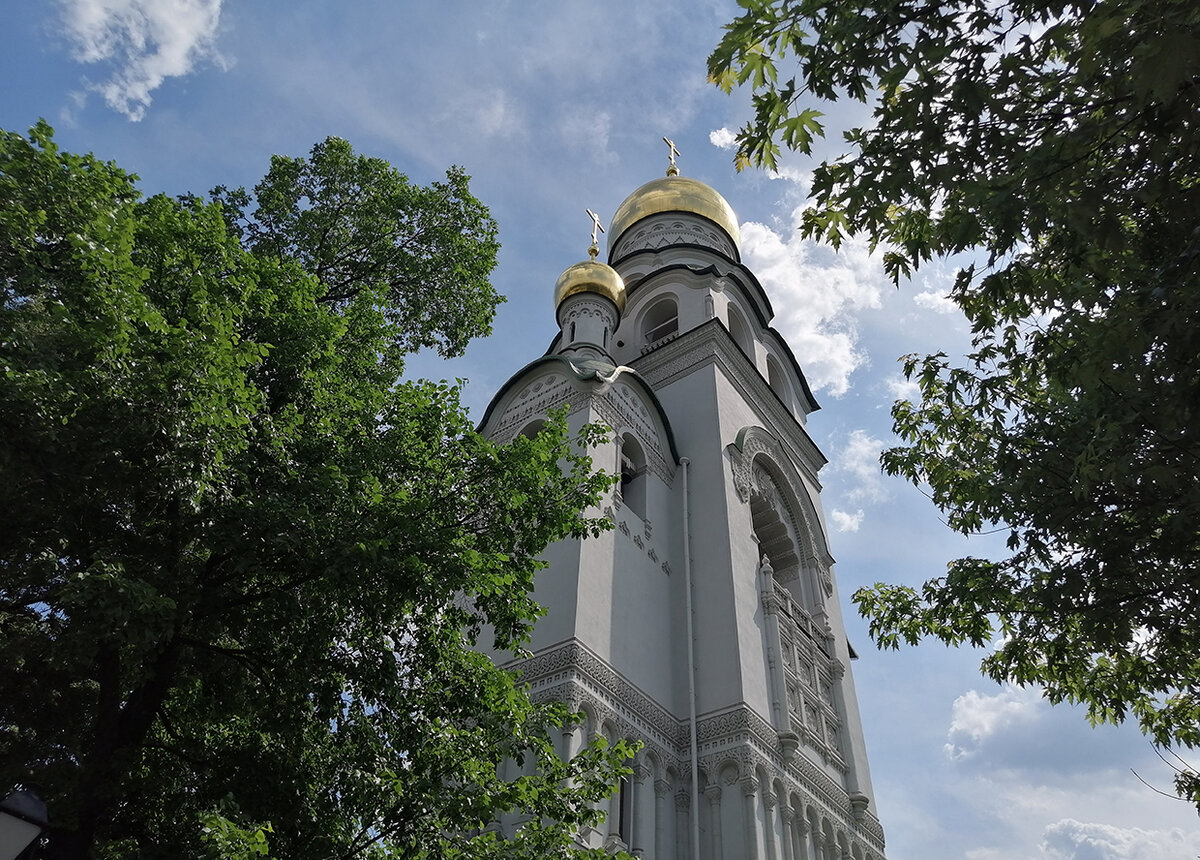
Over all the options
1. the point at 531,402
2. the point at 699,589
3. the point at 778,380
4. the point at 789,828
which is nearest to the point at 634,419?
the point at 531,402

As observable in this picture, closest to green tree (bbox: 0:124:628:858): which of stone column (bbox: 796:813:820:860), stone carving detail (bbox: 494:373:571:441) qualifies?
stone column (bbox: 796:813:820:860)

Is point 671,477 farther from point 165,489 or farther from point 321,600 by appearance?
point 165,489

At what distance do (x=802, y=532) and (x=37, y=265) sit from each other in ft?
52.2

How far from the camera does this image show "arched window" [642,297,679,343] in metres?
21.8

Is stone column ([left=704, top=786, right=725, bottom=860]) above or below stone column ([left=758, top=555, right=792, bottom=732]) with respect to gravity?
below

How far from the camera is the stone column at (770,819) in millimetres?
11484

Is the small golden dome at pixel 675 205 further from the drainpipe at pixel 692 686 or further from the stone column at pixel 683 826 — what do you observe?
the stone column at pixel 683 826

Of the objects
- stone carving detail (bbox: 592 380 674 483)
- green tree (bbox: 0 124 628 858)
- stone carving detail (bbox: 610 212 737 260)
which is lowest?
green tree (bbox: 0 124 628 858)

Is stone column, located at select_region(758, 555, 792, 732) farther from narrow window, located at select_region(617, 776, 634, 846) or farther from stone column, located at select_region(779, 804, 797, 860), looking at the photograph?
narrow window, located at select_region(617, 776, 634, 846)

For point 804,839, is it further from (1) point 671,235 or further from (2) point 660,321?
(1) point 671,235

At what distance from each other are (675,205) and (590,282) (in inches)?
311

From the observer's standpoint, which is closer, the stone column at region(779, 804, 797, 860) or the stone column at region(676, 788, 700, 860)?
the stone column at region(676, 788, 700, 860)

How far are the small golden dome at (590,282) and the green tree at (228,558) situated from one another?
1293cm

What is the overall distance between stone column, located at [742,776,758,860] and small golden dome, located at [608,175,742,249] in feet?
61.0
